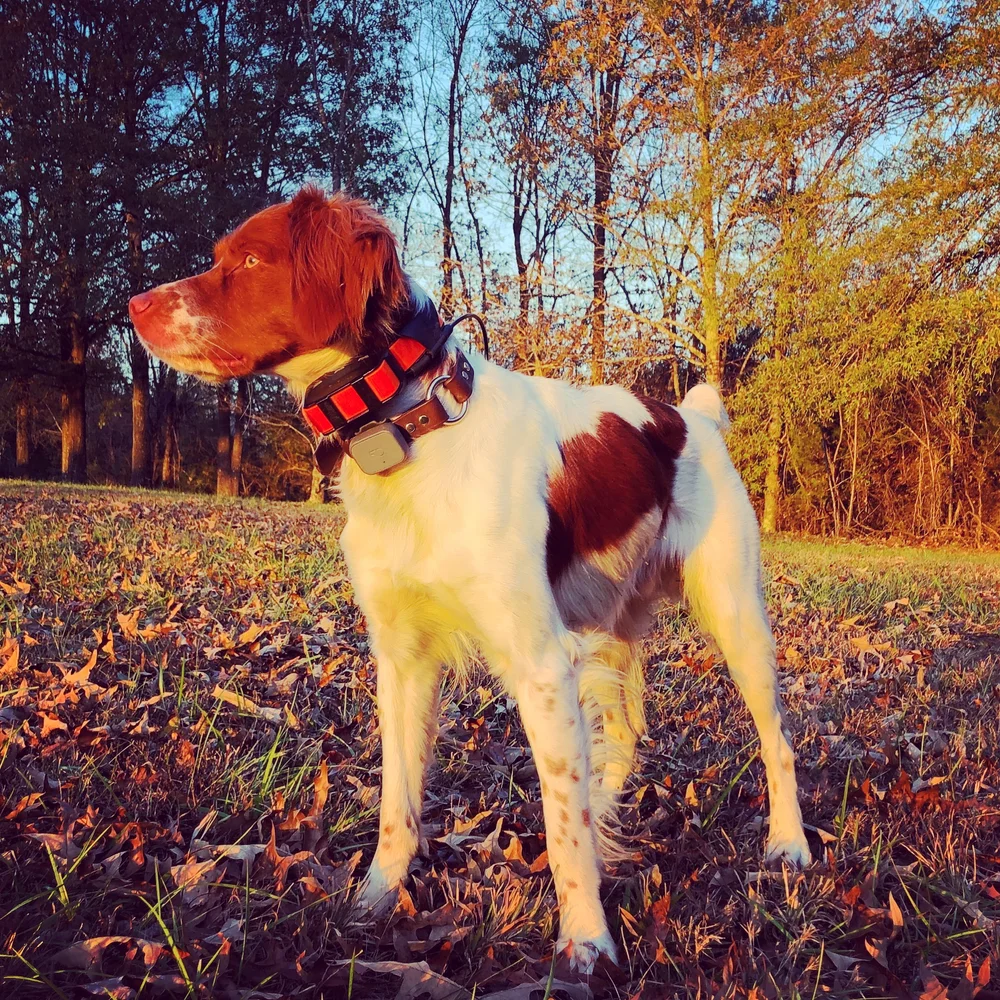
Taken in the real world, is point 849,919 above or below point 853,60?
below

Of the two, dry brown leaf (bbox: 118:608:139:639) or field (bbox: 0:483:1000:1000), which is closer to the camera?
field (bbox: 0:483:1000:1000)

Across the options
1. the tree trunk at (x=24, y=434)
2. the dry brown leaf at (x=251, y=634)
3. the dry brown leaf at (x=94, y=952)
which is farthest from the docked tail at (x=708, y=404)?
the tree trunk at (x=24, y=434)

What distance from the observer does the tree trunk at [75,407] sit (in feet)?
63.3

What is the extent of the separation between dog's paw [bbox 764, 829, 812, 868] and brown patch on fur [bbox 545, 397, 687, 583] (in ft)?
3.32

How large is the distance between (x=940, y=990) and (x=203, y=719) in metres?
2.19

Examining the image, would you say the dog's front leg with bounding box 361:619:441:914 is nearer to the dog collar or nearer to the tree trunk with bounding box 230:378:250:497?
the dog collar

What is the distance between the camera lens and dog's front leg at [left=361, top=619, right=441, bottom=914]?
2.14 metres

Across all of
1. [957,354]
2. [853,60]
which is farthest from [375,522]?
[853,60]

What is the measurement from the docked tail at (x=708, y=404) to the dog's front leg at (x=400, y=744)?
1561 mm

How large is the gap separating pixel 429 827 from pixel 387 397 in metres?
1.30

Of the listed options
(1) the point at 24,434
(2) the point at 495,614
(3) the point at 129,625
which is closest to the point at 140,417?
(1) the point at 24,434

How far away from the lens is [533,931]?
190 centimetres

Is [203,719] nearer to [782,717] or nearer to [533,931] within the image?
[533,931]

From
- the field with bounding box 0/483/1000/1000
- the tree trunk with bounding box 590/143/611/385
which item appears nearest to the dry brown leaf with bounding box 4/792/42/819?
the field with bounding box 0/483/1000/1000
